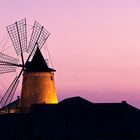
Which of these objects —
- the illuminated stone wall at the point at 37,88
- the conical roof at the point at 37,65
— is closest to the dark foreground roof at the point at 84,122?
the illuminated stone wall at the point at 37,88

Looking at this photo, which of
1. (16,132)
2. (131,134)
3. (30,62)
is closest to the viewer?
(131,134)

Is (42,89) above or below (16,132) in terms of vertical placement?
above

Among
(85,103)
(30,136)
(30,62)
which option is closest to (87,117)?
(85,103)

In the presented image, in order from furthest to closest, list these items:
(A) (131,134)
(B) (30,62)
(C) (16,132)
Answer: (B) (30,62) < (C) (16,132) < (A) (131,134)

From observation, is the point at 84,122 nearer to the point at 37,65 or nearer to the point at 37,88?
the point at 37,88

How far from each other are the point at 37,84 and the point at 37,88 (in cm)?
44

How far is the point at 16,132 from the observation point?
63.4 m

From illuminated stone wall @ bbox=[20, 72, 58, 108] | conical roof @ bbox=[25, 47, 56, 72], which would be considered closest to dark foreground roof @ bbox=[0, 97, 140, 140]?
illuminated stone wall @ bbox=[20, 72, 58, 108]

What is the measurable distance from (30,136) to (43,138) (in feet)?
8.57

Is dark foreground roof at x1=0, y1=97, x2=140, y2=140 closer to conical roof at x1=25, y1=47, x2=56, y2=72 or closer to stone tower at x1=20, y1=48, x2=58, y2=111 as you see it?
stone tower at x1=20, y1=48, x2=58, y2=111

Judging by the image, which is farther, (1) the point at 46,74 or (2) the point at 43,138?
(1) the point at 46,74

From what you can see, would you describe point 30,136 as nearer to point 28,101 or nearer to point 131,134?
point 28,101

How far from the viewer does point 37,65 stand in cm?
6719

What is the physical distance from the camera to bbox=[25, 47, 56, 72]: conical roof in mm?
66938
